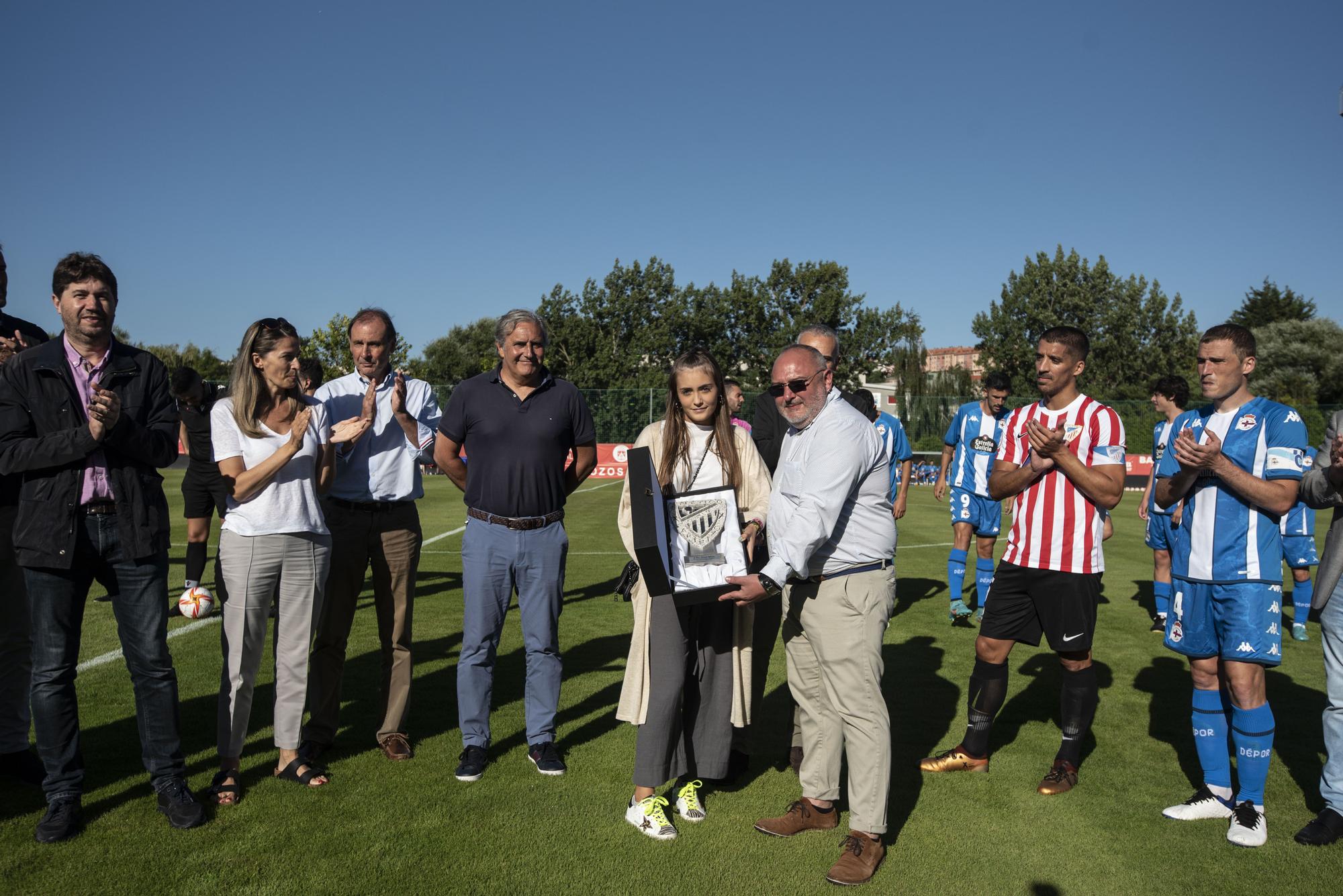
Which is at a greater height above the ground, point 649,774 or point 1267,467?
point 1267,467

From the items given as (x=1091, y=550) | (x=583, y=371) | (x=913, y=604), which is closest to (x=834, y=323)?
(x=583, y=371)

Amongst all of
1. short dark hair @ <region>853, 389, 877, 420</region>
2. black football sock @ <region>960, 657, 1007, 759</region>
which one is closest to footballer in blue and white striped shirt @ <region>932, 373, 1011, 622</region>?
short dark hair @ <region>853, 389, 877, 420</region>

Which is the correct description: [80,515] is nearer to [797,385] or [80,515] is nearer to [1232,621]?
[797,385]

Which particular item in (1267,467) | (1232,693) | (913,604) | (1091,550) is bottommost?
(913,604)

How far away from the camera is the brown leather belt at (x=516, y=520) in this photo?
4.49 m

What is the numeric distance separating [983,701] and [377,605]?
3.20 metres

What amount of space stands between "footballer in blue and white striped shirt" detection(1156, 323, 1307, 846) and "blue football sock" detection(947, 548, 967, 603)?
4382 millimetres

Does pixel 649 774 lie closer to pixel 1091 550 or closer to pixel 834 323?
pixel 1091 550

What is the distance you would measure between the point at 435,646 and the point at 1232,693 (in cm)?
544

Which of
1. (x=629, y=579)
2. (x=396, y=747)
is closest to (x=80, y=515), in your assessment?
(x=396, y=747)

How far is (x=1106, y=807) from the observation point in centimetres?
429

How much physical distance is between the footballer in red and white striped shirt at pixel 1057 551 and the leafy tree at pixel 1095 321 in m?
58.8

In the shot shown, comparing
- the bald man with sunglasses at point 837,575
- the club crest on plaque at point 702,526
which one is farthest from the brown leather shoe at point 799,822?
the club crest on plaque at point 702,526

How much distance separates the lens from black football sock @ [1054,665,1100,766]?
4.57 m
